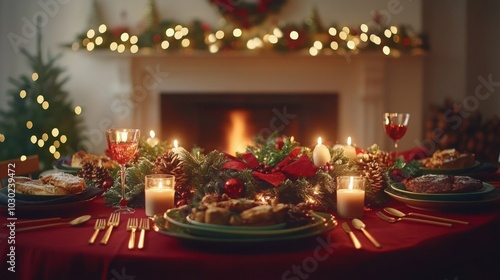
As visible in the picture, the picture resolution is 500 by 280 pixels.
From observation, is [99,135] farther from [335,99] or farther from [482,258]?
[482,258]

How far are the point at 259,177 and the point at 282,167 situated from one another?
0.08 metres

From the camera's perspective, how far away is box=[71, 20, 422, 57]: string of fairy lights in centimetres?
453

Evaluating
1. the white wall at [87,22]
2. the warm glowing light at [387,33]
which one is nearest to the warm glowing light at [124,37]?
the white wall at [87,22]

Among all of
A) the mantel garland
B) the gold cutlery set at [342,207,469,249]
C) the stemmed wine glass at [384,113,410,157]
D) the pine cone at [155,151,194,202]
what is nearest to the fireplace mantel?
the stemmed wine glass at [384,113,410,157]

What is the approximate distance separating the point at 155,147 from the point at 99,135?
9.43 ft

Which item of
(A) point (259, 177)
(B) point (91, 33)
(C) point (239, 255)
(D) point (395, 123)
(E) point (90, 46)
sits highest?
(B) point (91, 33)

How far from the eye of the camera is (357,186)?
4.92 ft

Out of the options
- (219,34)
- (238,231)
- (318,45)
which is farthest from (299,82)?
(238,231)

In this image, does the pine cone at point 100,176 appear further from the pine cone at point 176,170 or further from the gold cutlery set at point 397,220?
the gold cutlery set at point 397,220

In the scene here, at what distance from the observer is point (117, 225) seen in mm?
1373

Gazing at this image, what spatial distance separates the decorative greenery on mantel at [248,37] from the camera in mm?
4535

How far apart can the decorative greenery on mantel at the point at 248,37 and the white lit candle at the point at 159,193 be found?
311 cm

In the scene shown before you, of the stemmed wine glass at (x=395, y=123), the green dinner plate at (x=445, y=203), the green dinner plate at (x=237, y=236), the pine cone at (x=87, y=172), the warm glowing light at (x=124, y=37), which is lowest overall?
the green dinner plate at (x=237, y=236)

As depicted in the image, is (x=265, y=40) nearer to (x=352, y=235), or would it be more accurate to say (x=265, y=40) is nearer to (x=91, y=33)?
(x=91, y=33)
